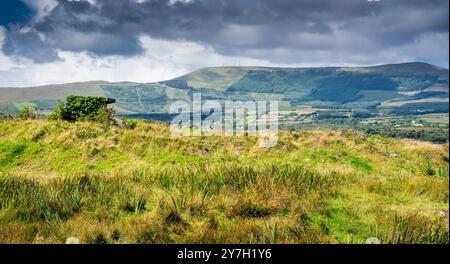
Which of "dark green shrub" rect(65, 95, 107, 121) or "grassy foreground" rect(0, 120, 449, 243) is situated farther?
"dark green shrub" rect(65, 95, 107, 121)

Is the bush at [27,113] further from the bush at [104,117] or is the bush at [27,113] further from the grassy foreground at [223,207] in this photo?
the grassy foreground at [223,207]

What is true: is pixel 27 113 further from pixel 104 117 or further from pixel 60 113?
pixel 104 117

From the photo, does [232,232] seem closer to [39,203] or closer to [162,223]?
[162,223]

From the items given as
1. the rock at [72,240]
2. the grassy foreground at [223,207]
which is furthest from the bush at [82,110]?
the rock at [72,240]

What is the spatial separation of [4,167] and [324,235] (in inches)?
628

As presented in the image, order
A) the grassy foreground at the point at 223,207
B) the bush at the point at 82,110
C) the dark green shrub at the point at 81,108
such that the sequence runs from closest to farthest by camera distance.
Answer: the grassy foreground at the point at 223,207 < the bush at the point at 82,110 < the dark green shrub at the point at 81,108

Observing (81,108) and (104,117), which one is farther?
(81,108)

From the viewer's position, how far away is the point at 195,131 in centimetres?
2755

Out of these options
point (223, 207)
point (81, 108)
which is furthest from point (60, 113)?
point (223, 207)

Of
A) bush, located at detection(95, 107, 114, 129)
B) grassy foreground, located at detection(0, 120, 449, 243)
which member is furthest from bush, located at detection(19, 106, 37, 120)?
grassy foreground, located at detection(0, 120, 449, 243)

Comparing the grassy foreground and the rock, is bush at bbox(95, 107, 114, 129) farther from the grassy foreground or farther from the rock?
the rock

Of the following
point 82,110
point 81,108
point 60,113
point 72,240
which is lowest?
point 72,240

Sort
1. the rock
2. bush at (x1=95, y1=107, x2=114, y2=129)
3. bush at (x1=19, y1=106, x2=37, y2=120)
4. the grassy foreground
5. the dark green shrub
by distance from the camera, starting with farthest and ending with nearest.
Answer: bush at (x1=19, y1=106, x2=37, y2=120) → the dark green shrub → bush at (x1=95, y1=107, x2=114, y2=129) → the grassy foreground → the rock
